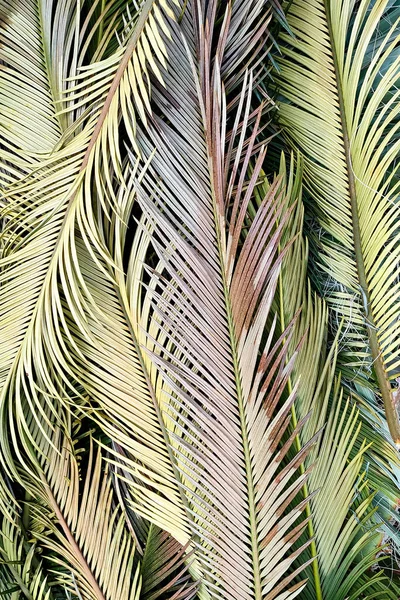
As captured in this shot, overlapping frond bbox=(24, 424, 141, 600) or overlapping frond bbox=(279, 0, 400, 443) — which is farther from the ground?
overlapping frond bbox=(279, 0, 400, 443)

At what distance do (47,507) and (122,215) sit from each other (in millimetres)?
555

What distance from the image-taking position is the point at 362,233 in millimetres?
916

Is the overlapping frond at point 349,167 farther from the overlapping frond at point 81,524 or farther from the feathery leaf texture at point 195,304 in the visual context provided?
the overlapping frond at point 81,524

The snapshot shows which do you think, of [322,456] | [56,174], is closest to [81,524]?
[322,456]

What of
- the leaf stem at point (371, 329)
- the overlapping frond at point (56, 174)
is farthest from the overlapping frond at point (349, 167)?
the overlapping frond at point (56, 174)

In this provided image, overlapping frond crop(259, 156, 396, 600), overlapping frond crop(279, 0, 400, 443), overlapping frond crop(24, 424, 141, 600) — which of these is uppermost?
overlapping frond crop(279, 0, 400, 443)

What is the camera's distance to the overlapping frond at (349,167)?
0.88 meters

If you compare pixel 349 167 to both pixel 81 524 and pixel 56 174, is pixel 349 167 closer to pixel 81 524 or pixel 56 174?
pixel 56 174

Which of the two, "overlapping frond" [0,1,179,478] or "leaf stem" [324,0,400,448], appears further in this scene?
"leaf stem" [324,0,400,448]

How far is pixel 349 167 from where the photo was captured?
906 mm

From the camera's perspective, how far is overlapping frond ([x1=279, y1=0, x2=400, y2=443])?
2.89 ft

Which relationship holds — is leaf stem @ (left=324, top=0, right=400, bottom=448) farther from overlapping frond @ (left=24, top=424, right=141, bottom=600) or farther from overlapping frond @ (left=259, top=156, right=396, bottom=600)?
overlapping frond @ (left=24, top=424, right=141, bottom=600)

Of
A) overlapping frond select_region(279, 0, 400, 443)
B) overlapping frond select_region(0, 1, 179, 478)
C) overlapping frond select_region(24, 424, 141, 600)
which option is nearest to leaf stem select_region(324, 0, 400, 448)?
overlapping frond select_region(279, 0, 400, 443)

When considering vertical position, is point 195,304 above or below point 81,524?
above
